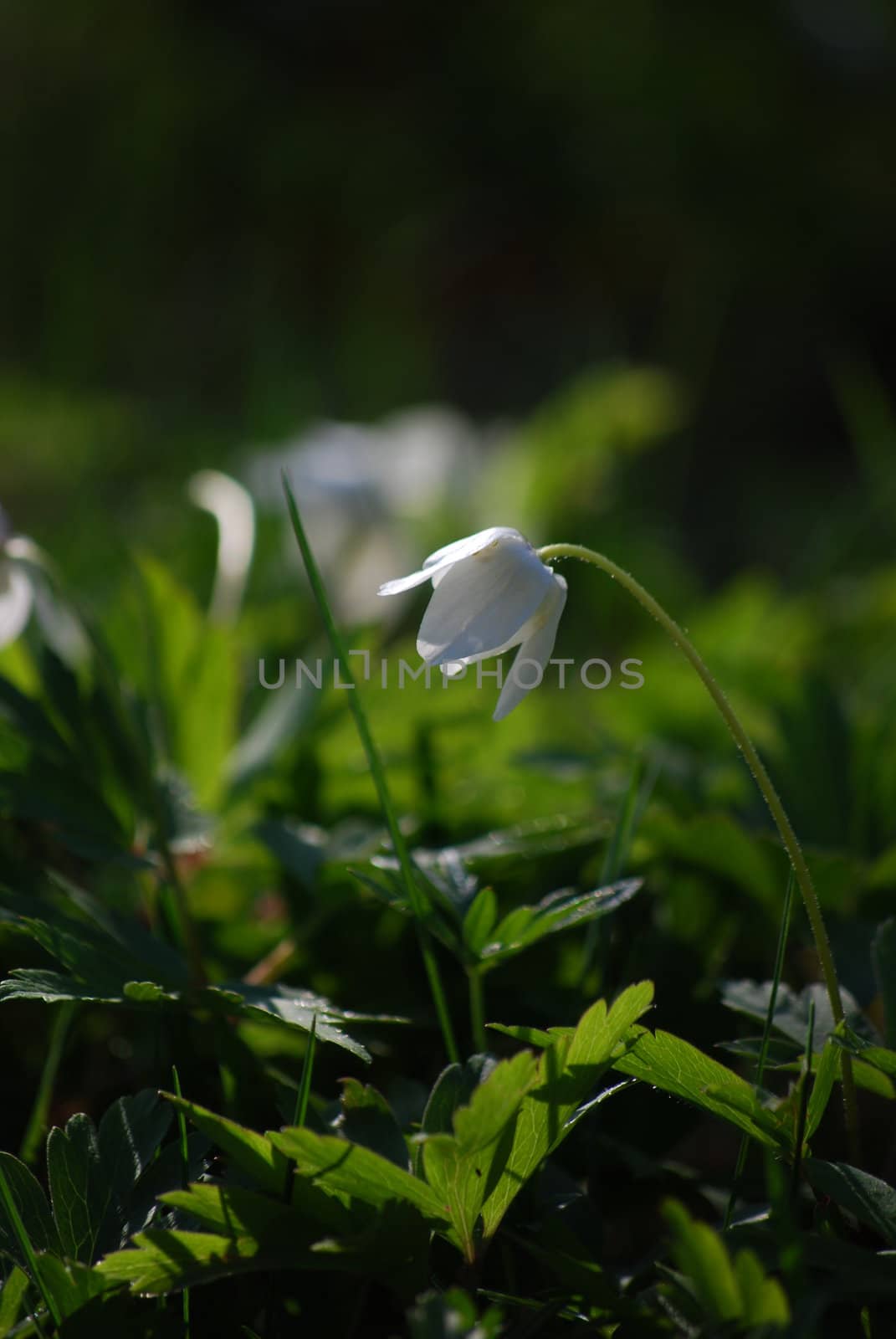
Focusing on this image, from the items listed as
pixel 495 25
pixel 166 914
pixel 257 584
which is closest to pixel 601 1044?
pixel 166 914

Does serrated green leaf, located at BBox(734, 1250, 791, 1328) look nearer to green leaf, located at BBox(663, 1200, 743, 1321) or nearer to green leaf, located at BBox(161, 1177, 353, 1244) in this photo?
green leaf, located at BBox(663, 1200, 743, 1321)

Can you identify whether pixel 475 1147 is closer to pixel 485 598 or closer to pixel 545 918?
pixel 545 918

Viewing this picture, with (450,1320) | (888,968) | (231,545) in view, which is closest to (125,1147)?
(450,1320)

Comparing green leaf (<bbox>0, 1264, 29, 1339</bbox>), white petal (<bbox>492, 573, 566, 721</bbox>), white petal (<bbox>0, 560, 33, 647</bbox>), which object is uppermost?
white petal (<bbox>492, 573, 566, 721</bbox>)

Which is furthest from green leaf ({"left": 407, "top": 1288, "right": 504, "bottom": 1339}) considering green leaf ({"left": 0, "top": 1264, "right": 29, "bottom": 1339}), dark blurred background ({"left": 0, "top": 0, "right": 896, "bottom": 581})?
dark blurred background ({"left": 0, "top": 0, "right": 896, "bottom": 581})

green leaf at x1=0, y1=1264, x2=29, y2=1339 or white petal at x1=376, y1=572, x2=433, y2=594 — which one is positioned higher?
white petal at x1=376, y1=572, x2=433, y2=594

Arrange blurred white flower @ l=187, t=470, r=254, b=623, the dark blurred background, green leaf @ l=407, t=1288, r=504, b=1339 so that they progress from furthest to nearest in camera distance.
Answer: the dark blurred background
blurred white flower @ l=187, t=470, r=254, b=623
green leaf @ l=407, t=1288, r=504, b=1339

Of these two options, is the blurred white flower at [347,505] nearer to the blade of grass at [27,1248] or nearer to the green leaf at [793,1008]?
the green leaf at [793,1008]

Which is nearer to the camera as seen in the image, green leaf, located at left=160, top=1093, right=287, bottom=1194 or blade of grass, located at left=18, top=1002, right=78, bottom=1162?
green leaf, located at left=160, top=1093, right=287, bottom=1194
